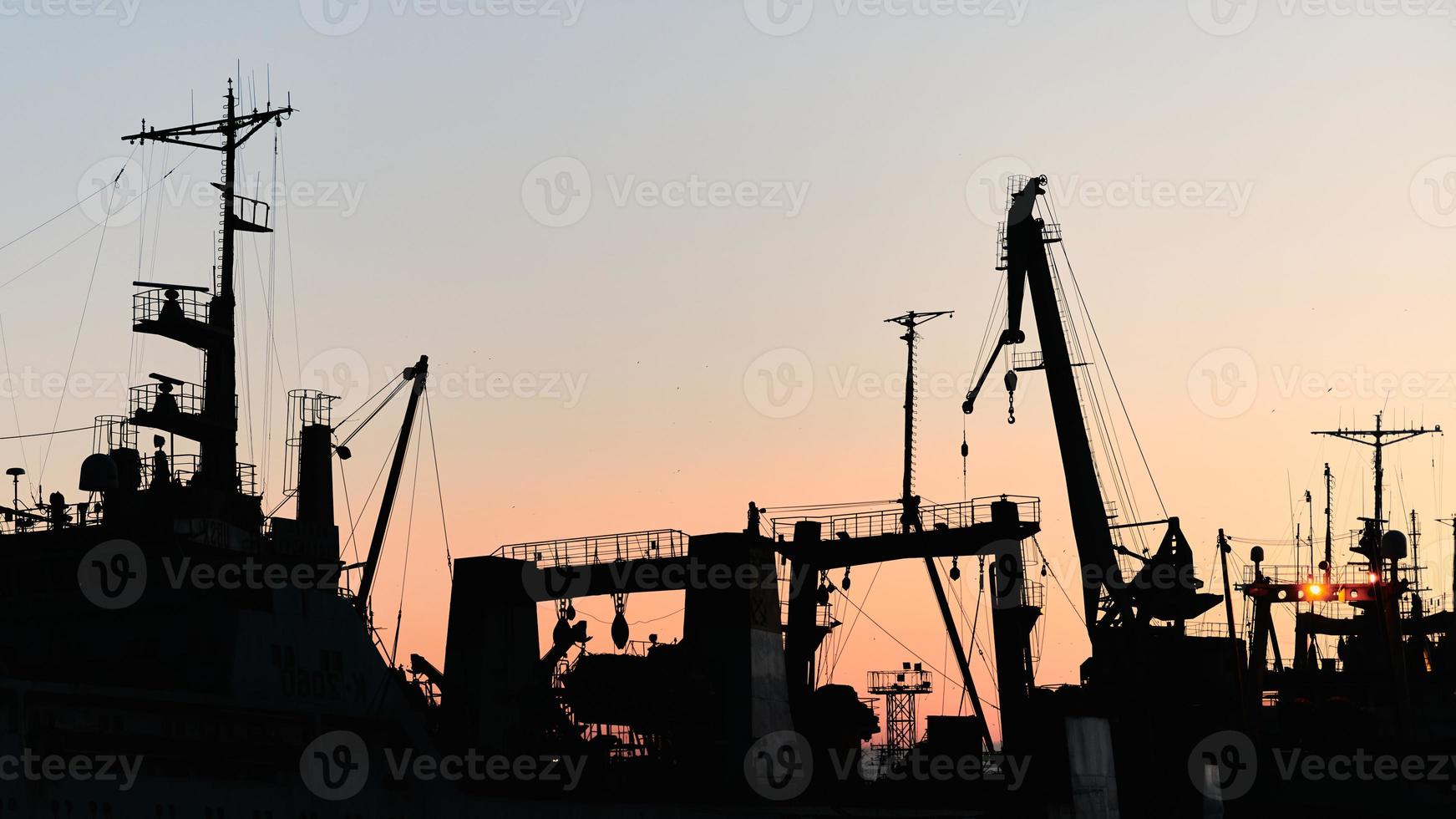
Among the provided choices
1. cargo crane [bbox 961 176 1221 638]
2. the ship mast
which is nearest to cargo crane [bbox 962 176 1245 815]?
cargo crane [bbox 961 176 1221 638]

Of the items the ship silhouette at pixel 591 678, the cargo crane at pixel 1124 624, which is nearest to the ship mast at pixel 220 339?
the ship silhouette at pixel 591 678

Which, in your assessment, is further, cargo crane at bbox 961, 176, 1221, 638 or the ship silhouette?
cargo crane at bbox 961, 176, 1221, 638

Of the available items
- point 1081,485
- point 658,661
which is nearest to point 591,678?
point 658,661

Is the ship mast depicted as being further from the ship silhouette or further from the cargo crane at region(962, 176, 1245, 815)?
the cargo crane at region(962, 176, 1245, 815)

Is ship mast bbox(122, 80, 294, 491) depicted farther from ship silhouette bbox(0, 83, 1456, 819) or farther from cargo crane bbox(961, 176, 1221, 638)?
cargo crane bbox(961, 176, 1221, 638)

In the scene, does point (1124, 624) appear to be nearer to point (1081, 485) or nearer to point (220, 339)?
point (1081, 485)

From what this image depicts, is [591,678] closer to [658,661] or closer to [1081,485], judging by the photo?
[658,661]

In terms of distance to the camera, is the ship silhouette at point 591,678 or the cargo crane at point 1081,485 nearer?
the ship silhouette at point 591,678

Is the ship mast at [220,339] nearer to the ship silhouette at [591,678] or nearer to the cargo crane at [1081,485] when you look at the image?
the ship silhouette at [591,678]

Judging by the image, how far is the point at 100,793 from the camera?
127ft

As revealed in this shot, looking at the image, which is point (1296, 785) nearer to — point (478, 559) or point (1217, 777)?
point (1217, 777)

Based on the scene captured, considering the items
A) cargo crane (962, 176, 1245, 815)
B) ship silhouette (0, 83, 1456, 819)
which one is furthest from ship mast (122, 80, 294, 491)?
cargo crane (962, 176, 1245, 815)

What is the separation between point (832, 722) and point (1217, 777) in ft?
55.8

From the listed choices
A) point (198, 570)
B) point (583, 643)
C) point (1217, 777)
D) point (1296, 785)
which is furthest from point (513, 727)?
point (1296, 785)
